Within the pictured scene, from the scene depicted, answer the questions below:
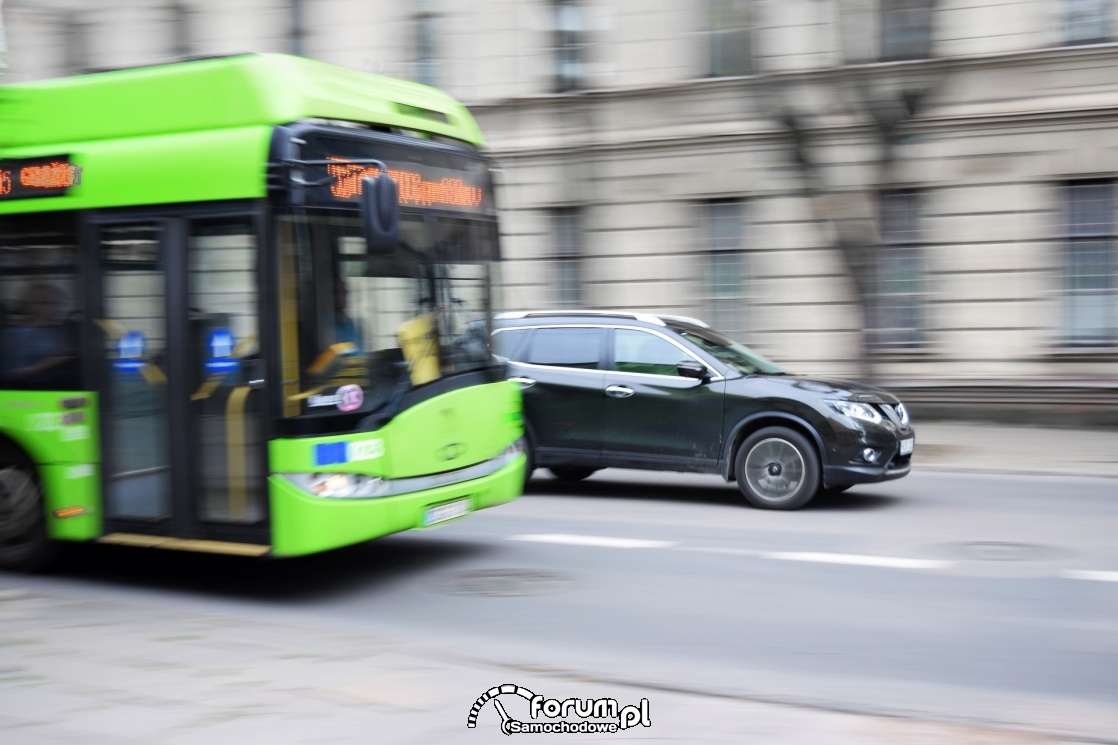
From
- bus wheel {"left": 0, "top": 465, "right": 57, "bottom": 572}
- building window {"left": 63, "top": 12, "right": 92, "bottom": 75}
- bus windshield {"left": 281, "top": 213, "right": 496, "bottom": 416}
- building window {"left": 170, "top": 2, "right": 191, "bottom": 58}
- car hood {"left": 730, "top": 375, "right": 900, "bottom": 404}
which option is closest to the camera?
bus windshield {"left": 281, "top": 213, "right": 496, "bottom": 416}

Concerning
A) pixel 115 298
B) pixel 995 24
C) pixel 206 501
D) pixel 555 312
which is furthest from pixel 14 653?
pixel 995 24

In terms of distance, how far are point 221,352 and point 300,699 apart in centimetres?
254

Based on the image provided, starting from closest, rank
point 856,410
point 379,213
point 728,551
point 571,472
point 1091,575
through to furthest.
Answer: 1. point 379,213
2. point 1091,575
3. point 728,551
4. point 856,410
5. point 571,472

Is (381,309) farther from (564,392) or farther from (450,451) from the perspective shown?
(564,392)

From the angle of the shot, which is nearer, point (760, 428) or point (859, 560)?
point (859, 560)

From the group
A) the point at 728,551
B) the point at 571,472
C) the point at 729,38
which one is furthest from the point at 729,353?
the point at 729,38

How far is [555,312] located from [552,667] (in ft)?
21.0

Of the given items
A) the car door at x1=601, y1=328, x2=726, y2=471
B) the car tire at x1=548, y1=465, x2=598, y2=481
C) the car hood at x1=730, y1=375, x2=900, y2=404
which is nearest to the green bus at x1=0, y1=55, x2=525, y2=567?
the car door at x1=601, y1=328, x2=726, y2=471

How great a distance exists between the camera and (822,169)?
57.9ft

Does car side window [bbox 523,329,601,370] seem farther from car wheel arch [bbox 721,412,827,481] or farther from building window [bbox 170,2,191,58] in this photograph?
building window [bbox 170,2,191,58]

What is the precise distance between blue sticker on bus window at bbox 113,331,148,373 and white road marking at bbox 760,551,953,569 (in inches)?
166

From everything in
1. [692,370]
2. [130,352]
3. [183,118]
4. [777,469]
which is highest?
[183,118]

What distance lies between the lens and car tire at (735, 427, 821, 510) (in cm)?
1020

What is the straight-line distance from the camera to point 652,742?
4.70 meters
